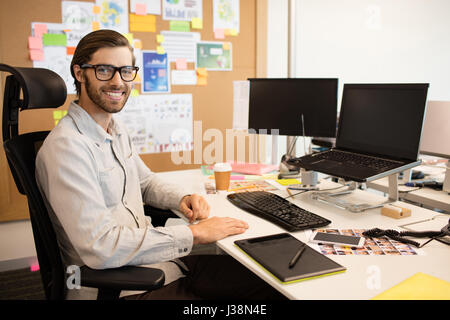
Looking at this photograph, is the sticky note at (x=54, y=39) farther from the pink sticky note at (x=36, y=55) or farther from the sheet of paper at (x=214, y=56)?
the sheet of paper at (x=214, y=56)

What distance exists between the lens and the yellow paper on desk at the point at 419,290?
966 mm

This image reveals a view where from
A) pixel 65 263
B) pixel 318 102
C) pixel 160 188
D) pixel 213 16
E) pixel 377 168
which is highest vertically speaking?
pixel 213 16

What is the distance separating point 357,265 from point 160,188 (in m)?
0.93

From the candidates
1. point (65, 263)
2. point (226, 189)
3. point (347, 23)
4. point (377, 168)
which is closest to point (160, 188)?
point (226, 189)

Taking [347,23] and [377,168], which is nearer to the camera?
[377,168]

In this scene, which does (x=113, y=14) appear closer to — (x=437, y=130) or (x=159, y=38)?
(x=159, y=38)

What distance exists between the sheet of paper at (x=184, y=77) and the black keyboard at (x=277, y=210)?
1.50m

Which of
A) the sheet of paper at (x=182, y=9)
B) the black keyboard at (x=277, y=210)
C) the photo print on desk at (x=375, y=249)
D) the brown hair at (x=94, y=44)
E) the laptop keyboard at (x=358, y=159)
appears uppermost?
the sheet of paper at (x=182, y=9)

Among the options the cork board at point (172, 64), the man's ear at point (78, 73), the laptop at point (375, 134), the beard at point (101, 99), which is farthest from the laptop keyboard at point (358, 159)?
the cork board at point (172, 64)

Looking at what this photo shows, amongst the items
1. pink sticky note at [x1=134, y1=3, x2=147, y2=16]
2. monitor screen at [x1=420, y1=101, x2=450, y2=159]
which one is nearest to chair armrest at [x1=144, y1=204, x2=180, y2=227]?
monitor screen at [x1=420, y1=101, x2=450, y2=159]

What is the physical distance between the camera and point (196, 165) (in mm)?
3236

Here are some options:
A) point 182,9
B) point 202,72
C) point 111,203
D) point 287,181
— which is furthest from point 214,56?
point 111,203

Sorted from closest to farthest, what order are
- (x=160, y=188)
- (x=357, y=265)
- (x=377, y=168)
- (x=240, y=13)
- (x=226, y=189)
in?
(x=357, y=265) → (x=377, y=168) → (x=160, y=188) → (x=226, y=189) → (x=240, y=13)

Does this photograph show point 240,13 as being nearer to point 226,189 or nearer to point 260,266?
point 226,189
